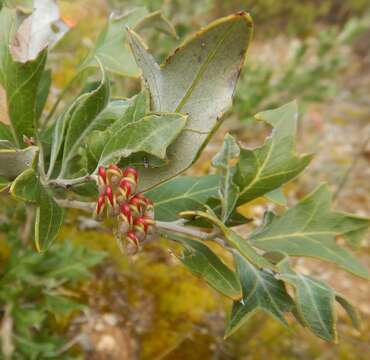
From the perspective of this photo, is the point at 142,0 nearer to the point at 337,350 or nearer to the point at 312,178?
the point at 312,178

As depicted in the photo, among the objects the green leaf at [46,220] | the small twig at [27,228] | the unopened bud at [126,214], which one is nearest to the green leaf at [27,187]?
the green leaf at [46,220]

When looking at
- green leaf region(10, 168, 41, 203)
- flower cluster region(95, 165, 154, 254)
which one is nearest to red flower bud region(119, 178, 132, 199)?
flower cluster region(95, 165, 154, 254)

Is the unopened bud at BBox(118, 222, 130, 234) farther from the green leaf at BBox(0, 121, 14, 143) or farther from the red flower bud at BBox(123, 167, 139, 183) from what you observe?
the green leaf at BBox(0, 121, 14, 143)

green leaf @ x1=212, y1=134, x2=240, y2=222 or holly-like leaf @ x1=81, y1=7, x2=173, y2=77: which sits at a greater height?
holly-like leaf @ x1=81, y1=7, x2=173, y2=77

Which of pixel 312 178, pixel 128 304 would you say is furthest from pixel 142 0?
pixel 128 304

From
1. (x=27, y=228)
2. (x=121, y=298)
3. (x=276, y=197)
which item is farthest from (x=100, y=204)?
(x=121, y=298)

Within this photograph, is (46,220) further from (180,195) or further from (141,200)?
(180,195)
